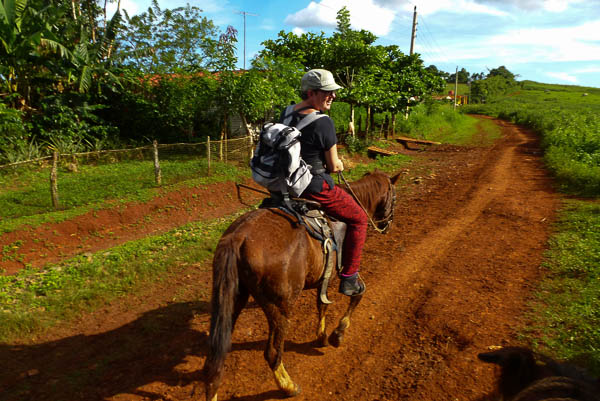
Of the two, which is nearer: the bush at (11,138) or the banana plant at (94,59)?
the bush at (11,138)

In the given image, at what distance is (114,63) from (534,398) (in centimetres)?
1966

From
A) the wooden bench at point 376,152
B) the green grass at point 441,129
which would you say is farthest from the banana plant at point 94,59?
the green grass at point 441,129

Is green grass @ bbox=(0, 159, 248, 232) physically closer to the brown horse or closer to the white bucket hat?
the brown horse

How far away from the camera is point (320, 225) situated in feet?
12.3

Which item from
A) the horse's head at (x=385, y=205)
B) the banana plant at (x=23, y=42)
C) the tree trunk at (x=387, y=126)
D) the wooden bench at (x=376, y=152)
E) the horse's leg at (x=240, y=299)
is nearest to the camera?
the horse's leg at (x=240, y=299)

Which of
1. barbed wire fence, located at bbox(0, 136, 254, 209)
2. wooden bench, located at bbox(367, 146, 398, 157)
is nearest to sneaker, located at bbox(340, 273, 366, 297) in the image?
barbed wire fence, located at bbox(0, 136, 254, 209)

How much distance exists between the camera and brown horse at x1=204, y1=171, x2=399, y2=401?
280cm

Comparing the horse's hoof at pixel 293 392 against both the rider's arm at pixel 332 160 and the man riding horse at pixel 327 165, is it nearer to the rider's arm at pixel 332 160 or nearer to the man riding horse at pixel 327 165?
the man riding horse at pixel 327 165

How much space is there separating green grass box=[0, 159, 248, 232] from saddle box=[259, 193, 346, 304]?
6.70 metres

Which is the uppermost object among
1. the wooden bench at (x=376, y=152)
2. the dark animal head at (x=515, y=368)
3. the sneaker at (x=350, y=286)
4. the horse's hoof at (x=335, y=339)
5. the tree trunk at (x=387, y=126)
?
the tree trunk at (x=387, y=126)

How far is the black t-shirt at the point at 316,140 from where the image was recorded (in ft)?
11.0

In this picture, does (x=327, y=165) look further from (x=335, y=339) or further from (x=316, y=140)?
(x=335, y=339)

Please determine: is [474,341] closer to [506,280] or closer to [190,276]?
[506,280]

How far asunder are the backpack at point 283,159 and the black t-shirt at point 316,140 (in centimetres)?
5
